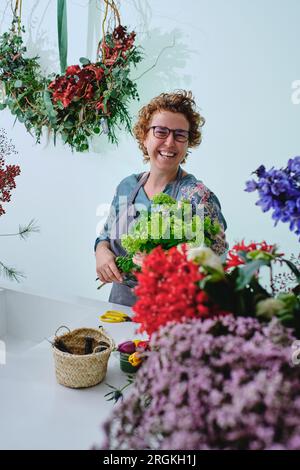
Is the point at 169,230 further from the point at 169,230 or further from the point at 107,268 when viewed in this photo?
the point at 107,268

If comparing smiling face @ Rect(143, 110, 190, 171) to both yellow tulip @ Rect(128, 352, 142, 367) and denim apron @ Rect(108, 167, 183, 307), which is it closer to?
denim apron @ Rect(108, 167, 183, 307)

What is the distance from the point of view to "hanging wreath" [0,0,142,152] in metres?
1.89

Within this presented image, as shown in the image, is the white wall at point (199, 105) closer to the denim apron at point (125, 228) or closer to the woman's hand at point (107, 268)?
the denim apron at point (125, 228)

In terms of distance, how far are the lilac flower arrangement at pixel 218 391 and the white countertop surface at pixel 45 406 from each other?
279 mm

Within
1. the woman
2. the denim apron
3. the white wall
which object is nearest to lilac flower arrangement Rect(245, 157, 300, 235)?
the woman

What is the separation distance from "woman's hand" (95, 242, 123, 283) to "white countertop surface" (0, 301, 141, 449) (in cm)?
27

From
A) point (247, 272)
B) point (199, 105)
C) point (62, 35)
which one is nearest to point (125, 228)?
point (199, 105)

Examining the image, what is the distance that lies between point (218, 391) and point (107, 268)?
88 cm

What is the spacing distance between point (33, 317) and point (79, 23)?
5.65 feet

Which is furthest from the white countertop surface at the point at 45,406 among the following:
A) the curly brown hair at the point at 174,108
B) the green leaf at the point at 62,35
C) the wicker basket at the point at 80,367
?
the green leaf at the point at 62,35

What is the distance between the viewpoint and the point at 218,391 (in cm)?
44

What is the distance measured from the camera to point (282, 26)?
6.43ft

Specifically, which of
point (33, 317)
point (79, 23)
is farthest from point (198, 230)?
point (79, 23)

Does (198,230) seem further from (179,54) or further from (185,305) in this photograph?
(179,54)
